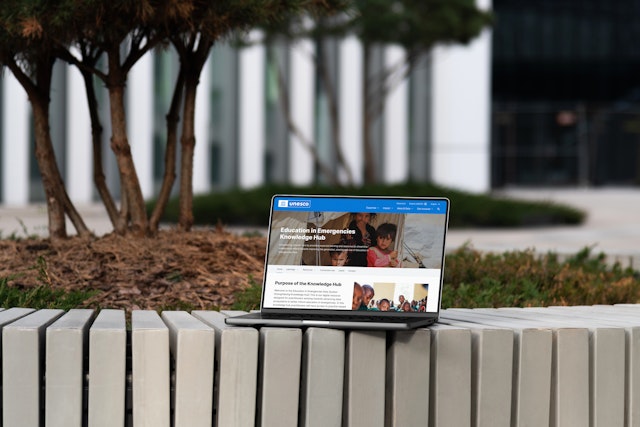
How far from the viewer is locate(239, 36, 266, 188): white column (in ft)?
101

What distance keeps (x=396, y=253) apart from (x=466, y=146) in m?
34.0

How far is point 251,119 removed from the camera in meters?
30.8

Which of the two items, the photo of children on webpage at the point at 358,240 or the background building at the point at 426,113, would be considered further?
the background building at the point at 426,113

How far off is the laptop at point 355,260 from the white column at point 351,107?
29.0 meters

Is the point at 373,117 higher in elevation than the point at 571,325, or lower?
higher

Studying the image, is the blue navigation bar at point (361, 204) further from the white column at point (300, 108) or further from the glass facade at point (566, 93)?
the glass facade at point (566, 93)

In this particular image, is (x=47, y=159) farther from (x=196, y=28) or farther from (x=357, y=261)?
(x=357, y=261)

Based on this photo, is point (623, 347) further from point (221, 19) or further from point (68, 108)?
point (68, 108)

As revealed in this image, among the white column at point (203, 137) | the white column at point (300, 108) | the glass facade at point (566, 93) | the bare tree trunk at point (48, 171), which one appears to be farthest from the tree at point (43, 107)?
the glass facade at point (566, 93)

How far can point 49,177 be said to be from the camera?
23.1ft

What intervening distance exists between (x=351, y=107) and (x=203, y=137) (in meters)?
5.28

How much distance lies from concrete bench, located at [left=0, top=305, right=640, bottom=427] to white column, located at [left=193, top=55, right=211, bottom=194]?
25.8 metres

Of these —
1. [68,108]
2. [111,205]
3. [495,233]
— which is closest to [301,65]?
[68,108]

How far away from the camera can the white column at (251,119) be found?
101 feet
